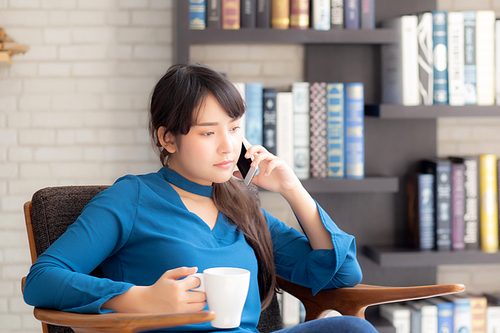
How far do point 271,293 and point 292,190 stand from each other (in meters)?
0.29

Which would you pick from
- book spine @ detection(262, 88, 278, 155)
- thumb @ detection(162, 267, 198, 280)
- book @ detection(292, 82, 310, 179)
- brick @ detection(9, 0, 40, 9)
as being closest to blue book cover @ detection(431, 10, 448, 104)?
book @ detection(292, 82, 310, 179)

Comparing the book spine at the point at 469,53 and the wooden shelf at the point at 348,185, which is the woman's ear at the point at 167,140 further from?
the book spine at the point at 469,53

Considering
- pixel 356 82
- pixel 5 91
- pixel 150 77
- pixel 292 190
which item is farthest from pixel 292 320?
pixel 5 91

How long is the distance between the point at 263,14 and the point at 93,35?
0.76m

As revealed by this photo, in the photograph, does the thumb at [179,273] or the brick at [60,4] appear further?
the brick at [60,4]

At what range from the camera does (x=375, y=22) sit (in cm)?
207

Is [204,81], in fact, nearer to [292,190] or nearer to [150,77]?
[292,190]

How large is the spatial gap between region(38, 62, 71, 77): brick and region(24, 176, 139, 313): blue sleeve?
1116 millimetres

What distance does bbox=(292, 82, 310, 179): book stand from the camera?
1.87 metres

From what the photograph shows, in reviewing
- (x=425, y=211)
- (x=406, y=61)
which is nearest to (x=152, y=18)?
(x=406, y=61)

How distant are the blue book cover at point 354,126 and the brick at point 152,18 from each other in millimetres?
841

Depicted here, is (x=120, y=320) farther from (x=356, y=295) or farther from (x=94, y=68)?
(x=94, y=68)

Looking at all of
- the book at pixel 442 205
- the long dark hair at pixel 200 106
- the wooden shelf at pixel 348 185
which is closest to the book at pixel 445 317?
the book at pixel 442 205

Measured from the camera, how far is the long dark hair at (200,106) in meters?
1.13
